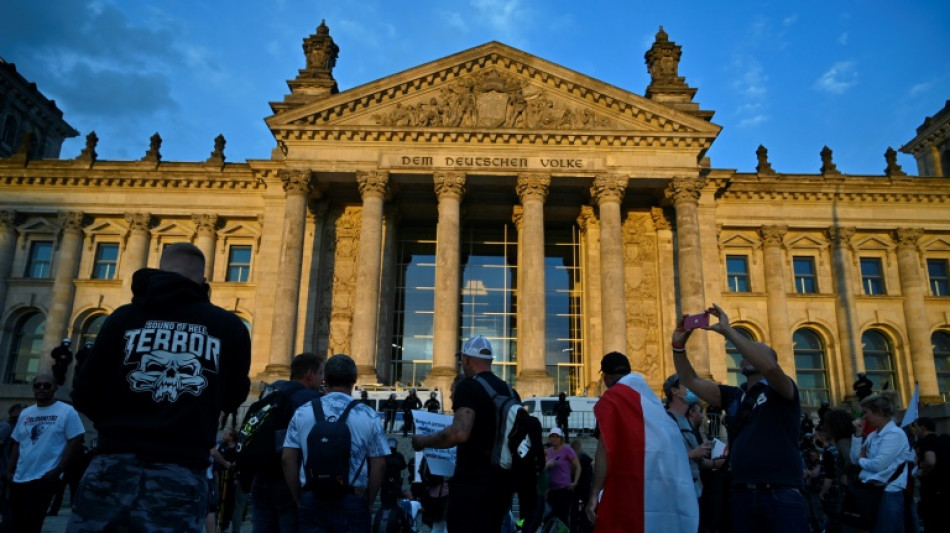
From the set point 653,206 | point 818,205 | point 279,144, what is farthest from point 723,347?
Answer: point 279,144

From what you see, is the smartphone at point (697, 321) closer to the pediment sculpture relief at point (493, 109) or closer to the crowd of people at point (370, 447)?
the crowd of people at point (370, 447)

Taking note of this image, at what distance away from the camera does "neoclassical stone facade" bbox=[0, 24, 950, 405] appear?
30.8 meters

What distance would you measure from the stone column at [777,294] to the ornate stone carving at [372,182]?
19618mm

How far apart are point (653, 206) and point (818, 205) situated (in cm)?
957

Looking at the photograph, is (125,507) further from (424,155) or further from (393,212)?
(393,212)

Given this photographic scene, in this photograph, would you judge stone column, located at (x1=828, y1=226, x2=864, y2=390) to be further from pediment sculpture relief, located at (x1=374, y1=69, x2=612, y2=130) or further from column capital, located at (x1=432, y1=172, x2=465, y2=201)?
column capital, located at (x1=432, y1=172, x2=465, y2=201)

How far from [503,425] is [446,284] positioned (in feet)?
76.9

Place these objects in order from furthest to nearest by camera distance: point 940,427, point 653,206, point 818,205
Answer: point 818,205
point 653,206
point 940,427

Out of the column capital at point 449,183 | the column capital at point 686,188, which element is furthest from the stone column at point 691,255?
the column capital at point 449,183

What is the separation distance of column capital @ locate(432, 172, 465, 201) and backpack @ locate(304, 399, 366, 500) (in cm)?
2557

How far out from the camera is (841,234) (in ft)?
120

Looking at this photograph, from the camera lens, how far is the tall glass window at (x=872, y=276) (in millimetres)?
37125

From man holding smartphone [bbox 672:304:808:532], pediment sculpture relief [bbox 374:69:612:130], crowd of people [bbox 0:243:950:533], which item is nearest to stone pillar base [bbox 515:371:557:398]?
pediment sculpture relief [bbox 374:69:612:130]

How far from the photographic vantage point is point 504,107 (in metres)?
32.1
